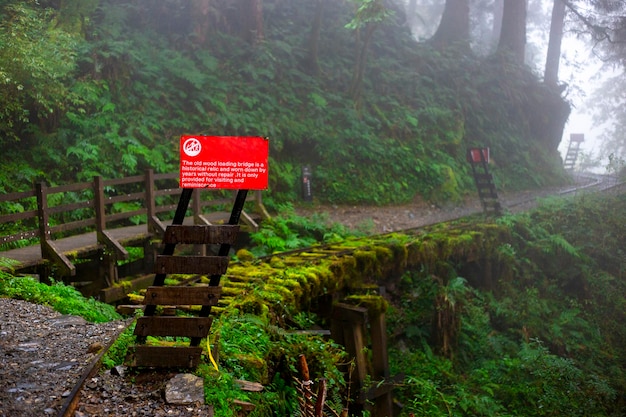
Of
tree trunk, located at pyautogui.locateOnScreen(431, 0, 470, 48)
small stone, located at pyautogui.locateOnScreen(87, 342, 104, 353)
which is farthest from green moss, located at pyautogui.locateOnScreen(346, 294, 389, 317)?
tree trunk, located at pyautogui.locateOnScreen(431, 0, 470, 48)

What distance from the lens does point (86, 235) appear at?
10.3 metres

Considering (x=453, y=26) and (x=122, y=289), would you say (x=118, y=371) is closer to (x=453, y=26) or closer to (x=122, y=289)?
(x=122, y=289)

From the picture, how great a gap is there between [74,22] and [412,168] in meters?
11.8

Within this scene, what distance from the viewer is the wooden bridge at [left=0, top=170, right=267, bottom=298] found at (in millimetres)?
8363

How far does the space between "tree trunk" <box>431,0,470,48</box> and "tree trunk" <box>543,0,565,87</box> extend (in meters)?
6.65

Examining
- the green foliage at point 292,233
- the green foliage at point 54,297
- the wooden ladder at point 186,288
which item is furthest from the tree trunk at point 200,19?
the wooden ladder at point 186,288

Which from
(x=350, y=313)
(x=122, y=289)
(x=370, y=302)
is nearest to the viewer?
(x=350, y=313)

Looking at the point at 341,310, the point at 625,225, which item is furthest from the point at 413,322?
the point at 625,225

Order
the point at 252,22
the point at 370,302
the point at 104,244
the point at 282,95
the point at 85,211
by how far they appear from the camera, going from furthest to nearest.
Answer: the point at 252,22, the point at 282,95, the point at 85,211, the point at 104,244, the point at 370,302

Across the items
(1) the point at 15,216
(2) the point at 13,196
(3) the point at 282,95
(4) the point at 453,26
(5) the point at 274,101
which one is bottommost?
(1) the point at 15,216

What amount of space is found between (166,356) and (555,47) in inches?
1321

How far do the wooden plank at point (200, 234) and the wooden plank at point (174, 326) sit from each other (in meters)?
0.77

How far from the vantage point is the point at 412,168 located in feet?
62.8

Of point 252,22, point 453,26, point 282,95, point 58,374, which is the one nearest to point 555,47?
point 453,26
